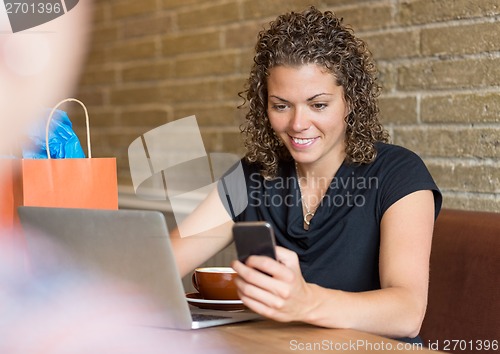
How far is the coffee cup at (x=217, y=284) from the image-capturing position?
1327 mm

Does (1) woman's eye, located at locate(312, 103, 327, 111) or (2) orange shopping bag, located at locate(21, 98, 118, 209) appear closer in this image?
(2) orange shopping bag, located at locate(21, 98, 118, 209)

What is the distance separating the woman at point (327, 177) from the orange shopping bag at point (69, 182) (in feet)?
1.11

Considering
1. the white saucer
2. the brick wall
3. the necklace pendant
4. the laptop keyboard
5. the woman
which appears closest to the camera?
the laptop keyboard

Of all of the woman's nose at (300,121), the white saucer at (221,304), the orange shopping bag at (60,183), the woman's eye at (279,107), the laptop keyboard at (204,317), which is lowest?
the white saucer at (221,304)

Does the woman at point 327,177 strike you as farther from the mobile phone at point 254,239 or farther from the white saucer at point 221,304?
the mobile phone at point 254,239

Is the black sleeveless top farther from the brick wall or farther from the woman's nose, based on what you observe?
the brick wall

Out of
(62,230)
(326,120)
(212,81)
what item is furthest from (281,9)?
(62,230)

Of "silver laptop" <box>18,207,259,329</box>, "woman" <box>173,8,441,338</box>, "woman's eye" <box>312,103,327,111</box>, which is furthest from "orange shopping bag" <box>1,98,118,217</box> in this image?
"woman's eye" <box>312,103,327,111</box>

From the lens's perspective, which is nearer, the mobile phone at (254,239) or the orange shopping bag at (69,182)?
the mobile phone at (254,239)

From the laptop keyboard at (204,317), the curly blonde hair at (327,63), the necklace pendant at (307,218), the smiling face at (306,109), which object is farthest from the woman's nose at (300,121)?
the laptop keyboard at (204,317)

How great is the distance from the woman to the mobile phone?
0.46 metres

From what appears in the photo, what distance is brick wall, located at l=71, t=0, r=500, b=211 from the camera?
191 cm

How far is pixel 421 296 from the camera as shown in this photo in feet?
4.57

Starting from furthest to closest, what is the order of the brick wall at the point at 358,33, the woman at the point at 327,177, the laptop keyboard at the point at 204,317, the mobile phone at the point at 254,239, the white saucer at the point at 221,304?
1. the brick wall at the point at 358,33
2. the woman at the point at 327,177
3. the white saucer at the point at 221,304
4. the laptop keyboard at the point at 204,317
5. the mobile phone at the point at 254,239
